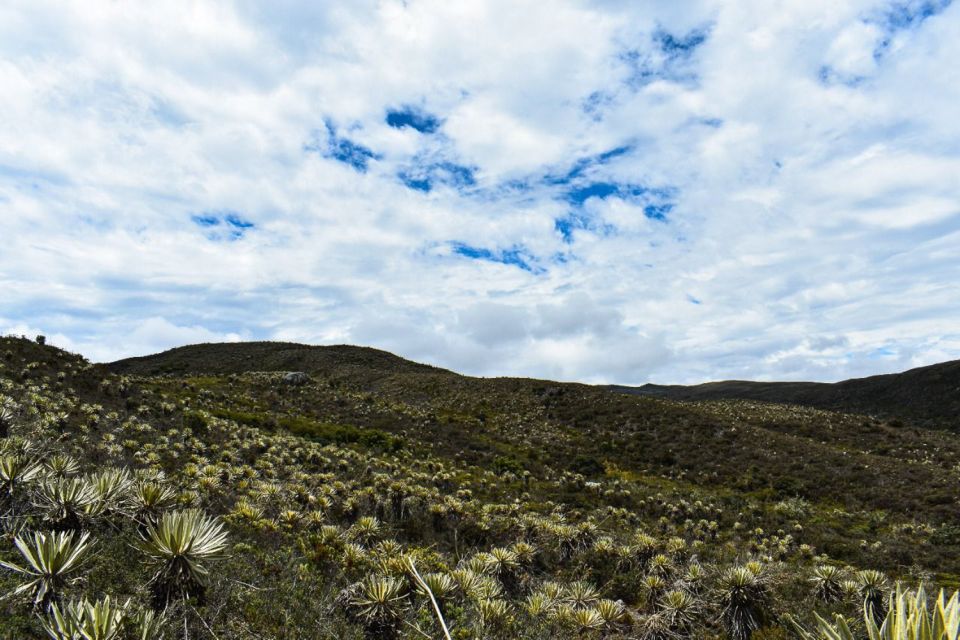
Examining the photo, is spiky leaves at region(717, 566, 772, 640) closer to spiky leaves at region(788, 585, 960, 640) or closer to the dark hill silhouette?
spiky leaves at region(788, 585, 960, 640)

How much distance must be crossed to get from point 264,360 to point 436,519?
206 feet

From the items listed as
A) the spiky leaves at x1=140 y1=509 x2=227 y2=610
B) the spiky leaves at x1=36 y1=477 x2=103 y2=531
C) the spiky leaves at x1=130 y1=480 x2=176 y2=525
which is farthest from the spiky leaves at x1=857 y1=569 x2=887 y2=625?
the spiky leaves at x1=36 y1=477 x2=103 y2=531

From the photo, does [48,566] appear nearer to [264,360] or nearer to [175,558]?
[175,558]

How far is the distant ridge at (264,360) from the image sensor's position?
213ft

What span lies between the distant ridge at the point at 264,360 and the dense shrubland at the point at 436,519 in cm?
2582

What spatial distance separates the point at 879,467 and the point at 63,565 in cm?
3674

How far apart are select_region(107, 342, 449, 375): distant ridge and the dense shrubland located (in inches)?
1016

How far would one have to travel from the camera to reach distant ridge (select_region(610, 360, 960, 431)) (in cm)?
5659

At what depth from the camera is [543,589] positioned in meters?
9.31

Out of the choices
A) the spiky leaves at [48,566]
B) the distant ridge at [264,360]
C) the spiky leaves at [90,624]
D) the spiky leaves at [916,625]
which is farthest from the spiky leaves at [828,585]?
the distant ridge at [264,360]

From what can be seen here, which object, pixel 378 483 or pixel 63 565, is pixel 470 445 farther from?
pixel 63 565

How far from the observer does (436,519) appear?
14.5 metres

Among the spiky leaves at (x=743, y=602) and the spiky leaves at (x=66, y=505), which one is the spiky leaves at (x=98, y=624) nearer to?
the spiky leaves at (x=66, y=505)

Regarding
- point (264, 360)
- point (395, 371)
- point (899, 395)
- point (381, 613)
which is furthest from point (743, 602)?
point (899, 395)
